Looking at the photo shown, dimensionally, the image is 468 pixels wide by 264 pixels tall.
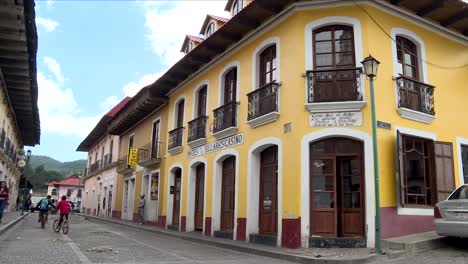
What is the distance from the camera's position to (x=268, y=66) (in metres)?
14.4

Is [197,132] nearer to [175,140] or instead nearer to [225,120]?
[225,120]

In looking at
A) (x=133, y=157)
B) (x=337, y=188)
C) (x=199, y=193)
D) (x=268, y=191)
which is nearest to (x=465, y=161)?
(x=337, y=188)

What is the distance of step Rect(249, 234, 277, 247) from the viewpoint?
1248cm

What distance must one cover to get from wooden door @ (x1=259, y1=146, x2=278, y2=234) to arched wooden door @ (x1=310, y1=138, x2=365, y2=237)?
1.65 metres


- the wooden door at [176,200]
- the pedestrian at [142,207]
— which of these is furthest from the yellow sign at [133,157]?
the wooden door at [176,200]

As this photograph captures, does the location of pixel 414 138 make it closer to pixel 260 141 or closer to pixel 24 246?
pixel 260 141

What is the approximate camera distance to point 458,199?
9.94 m

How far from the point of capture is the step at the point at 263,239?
12.5 m

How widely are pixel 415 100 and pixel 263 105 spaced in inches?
177

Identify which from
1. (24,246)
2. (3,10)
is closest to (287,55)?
(3,10)

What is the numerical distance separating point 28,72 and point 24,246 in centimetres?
802

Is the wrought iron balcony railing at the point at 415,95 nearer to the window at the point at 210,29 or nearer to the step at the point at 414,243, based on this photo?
the step at the point at 414,243

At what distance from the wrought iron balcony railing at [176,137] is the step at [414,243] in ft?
36.3

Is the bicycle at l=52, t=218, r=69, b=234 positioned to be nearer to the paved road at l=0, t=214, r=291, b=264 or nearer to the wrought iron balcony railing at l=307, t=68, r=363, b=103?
the paved road at l=0, t=214, r=291, b=264
